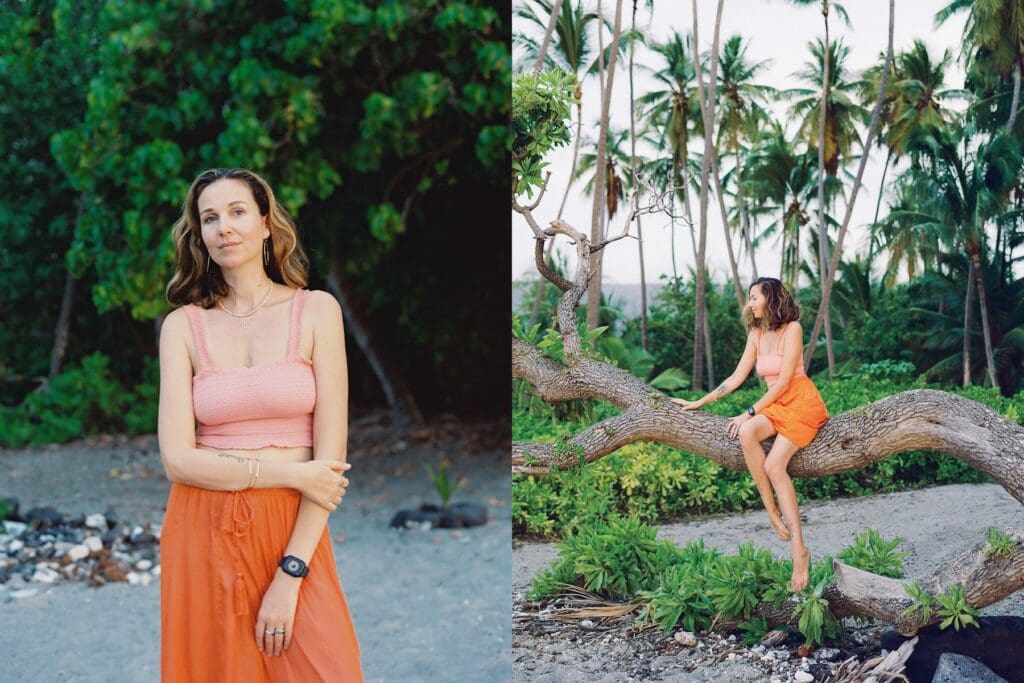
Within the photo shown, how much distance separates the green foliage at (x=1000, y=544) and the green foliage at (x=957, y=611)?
0.42 ft

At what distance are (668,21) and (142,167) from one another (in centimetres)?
442

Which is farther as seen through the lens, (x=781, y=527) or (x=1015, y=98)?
(x=781, y=527)

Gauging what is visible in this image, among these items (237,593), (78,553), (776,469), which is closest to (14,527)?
(78,553)

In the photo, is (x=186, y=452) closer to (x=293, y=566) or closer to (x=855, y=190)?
(x=293, y=566)

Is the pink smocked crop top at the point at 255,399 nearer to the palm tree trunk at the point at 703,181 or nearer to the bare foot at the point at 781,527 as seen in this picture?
the palm tree trunk at the point at 703,181

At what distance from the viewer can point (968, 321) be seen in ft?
9.52

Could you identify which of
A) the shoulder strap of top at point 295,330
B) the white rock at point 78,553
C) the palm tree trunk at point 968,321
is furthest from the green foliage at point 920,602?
the white rock at point 78,553

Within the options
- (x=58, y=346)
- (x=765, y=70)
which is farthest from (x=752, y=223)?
(x=58, y=346)

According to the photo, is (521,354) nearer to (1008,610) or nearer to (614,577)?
(614,577)

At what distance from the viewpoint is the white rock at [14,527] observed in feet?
19.9

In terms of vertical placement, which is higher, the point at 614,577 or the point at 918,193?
the point at 918,193

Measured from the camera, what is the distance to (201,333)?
206cm

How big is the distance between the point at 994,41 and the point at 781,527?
4.80 feet

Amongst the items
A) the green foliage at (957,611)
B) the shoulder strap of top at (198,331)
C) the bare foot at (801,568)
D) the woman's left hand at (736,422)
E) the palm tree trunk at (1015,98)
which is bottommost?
the green foliage at (957,611)
